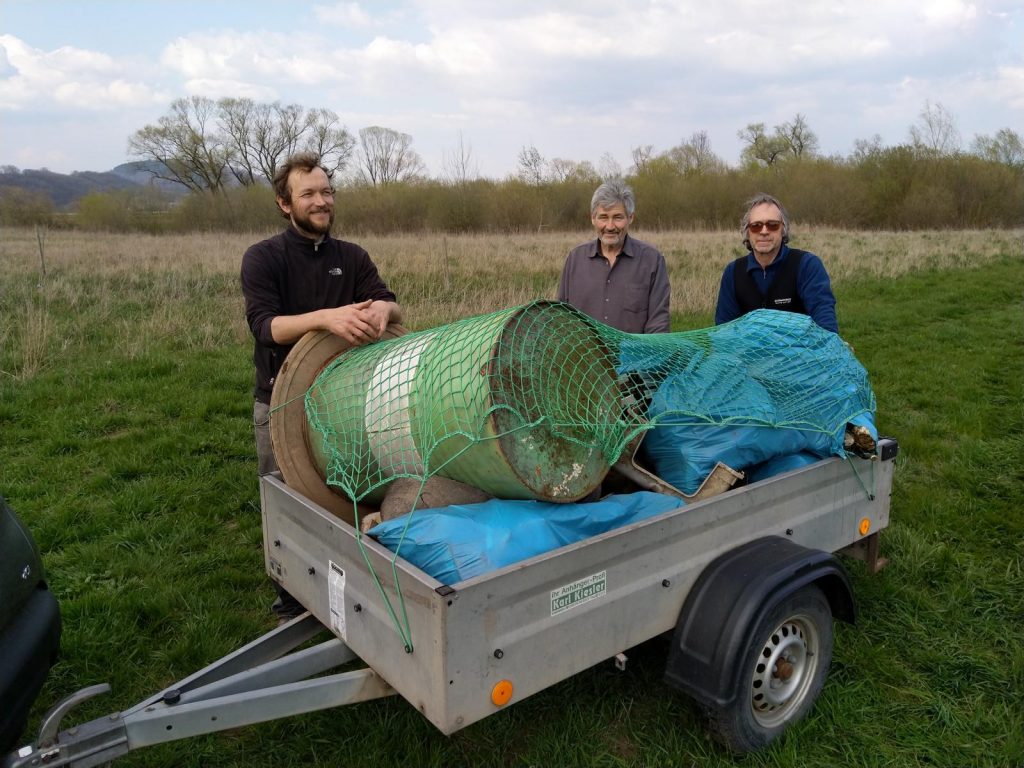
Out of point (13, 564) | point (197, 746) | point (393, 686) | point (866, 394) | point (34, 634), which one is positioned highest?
point (866, 394)

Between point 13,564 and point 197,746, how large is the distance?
40.4 inches

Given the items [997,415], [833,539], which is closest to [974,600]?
[833,539]

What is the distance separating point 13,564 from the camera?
2.21 metres

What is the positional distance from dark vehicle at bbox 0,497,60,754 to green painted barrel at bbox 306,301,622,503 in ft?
3.25

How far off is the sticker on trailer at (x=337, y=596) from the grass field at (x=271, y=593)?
24.1 inches

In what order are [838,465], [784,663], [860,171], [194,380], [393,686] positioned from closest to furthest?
1. [393,686]
2. [784,663]
3. [838,465]
4. [194,380]
5. [860,171]

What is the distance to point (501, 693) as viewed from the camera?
199cm

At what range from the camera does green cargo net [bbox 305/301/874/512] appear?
240cm

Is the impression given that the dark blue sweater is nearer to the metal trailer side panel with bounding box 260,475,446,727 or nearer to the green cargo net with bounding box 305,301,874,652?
the green cargo net with bounding box 305,301,874,652

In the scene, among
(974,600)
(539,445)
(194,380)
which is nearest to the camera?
(539,445)

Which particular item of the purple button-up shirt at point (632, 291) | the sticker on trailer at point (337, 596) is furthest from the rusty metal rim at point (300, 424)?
the purple button-up shirt at point (632, 291)

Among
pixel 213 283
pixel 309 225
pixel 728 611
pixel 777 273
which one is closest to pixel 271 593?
pixel 309 225

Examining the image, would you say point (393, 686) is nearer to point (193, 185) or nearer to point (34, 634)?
point (34, 634)

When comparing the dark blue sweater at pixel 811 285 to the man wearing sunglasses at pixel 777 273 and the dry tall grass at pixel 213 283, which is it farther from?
the dry tall grass at pixel 213 283
